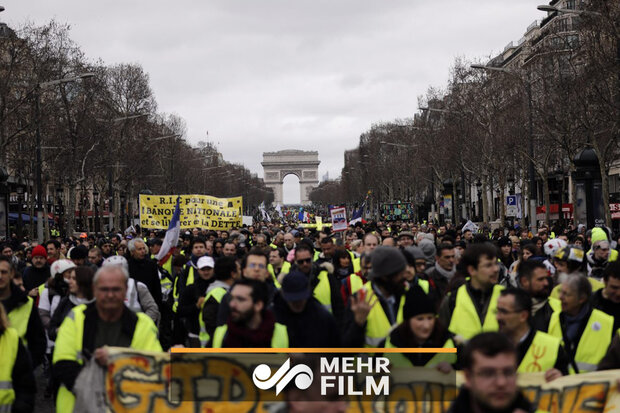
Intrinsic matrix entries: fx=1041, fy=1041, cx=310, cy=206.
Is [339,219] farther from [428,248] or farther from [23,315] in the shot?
[23,315]

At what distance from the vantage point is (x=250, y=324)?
5527 mm

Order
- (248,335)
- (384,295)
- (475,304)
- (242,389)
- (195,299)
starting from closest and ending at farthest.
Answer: (242,389), (248,335), (384,295), (475,304), (195,299)

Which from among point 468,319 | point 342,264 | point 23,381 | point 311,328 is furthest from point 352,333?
point 342,264

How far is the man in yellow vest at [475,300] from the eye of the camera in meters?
6.43

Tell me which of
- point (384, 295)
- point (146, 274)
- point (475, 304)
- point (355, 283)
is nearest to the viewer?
point (384, 295)

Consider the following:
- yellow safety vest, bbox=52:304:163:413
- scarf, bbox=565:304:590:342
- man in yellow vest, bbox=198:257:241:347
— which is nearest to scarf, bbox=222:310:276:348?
yellow safety vest, bbox=52:304:163:413

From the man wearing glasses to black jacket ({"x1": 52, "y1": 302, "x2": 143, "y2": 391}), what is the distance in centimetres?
239

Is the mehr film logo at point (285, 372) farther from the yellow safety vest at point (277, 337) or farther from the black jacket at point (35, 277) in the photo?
the black jacket at point (35, 277)

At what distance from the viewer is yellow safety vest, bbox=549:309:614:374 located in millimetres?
6195

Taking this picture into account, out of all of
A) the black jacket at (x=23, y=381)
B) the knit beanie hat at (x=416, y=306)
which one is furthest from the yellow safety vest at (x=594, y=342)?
the black jacket at (x=23, y=381)

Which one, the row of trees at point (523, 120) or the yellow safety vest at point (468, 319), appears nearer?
the yellow safety vest at point (468, 319)

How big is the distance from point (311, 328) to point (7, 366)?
1.64 meters

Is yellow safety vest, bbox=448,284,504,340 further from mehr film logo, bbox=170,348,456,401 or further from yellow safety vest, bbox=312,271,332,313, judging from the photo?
yellow safety vest, bbox=312,271,332,313

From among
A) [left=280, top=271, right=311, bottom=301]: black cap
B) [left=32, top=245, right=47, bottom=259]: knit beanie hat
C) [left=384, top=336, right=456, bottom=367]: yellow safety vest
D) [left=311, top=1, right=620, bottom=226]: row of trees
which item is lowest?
[left=384, top=336, right=456, bottom=367]: yellow safety vest
